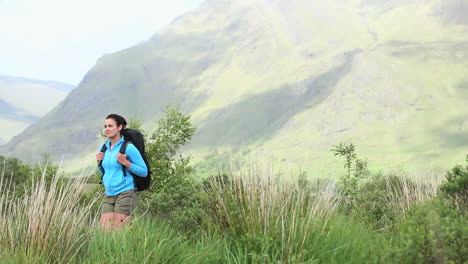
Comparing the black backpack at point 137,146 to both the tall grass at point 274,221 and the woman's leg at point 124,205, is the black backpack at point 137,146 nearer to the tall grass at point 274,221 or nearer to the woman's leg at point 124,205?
the woman's leg at point 124,205

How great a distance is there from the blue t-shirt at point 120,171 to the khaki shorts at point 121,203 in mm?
56

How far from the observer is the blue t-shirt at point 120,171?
631 centimetres

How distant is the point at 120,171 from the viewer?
6348 millimetres

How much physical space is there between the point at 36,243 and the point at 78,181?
0.77 meters

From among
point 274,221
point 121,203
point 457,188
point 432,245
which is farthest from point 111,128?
point 457,188

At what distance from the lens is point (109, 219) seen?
20.3 feet

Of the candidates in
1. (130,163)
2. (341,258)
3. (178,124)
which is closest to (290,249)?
(341,258)

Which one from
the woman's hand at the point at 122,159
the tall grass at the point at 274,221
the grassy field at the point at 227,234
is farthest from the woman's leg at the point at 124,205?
the tall grass at the point at 274,221

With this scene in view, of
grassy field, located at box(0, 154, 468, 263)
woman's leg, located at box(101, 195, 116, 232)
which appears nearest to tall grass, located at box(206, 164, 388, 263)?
grassy field, located at box(0, 154, 468, 263)

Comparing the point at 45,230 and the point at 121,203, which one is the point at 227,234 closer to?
the point at 121,203

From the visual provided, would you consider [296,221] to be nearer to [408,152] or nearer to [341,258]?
[341,258]

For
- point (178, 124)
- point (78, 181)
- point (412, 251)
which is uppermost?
point (178, 124)

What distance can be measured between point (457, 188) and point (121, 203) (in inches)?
162

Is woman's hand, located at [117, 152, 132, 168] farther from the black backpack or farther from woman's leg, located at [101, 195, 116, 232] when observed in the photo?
woman's leg, located at [101, 195, 116, 232]
